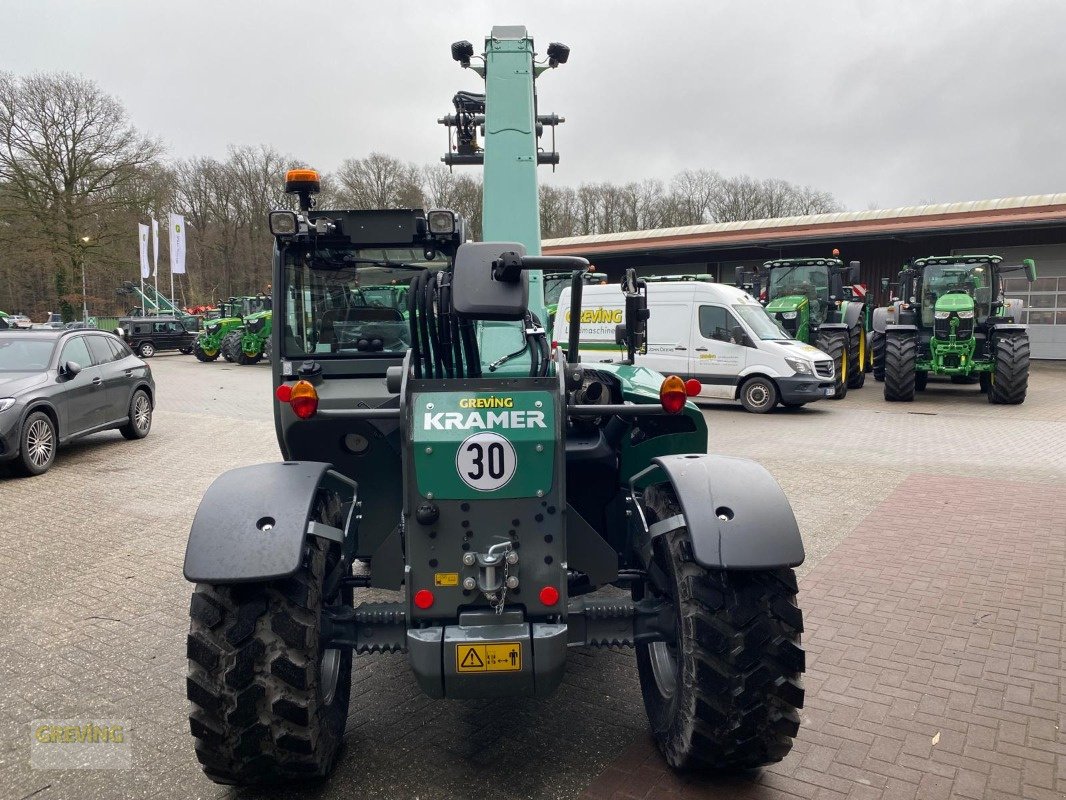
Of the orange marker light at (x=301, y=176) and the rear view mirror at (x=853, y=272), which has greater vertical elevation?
the rear view mirror at (x=853, y=272)

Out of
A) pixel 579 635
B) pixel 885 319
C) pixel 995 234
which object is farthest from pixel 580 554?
pixel 995 234

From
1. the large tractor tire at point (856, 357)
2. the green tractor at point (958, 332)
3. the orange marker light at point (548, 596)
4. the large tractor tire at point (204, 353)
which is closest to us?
the orange marker light at point (548, 596)

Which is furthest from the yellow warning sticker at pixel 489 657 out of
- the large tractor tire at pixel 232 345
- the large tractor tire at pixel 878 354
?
the large tractor tire at pixel 232 345

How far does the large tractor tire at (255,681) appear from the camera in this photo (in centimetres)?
280

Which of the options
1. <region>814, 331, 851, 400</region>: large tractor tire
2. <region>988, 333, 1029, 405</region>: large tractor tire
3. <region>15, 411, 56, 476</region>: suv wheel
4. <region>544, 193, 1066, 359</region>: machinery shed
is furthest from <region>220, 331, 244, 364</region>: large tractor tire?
<region>988, 333, 1029, 405</region>: large tractor tire

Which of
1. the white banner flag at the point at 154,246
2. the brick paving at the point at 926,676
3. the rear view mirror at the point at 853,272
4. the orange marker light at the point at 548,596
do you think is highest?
the white banner flag at the point at 154,246

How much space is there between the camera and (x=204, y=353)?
92.0 feet

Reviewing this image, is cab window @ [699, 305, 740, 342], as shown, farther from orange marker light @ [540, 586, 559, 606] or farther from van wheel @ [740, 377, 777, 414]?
orange marker light @ [540, 586, 559, 606]

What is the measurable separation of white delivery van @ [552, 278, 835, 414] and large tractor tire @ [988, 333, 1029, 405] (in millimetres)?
3151

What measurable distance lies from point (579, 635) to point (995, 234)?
25.0m

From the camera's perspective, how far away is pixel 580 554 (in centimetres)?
379

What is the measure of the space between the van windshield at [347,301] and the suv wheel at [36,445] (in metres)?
5.42

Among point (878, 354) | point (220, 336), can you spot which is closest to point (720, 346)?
point (878, 354)

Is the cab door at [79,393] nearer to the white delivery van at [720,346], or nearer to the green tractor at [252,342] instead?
the white delivery van at [720,346]
